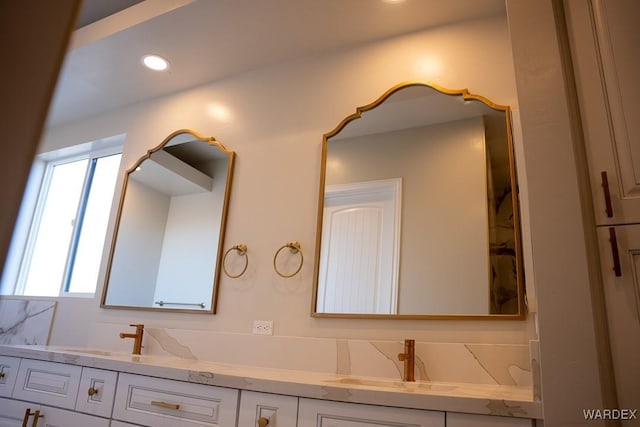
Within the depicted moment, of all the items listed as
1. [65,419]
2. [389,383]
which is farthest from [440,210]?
[65,419]

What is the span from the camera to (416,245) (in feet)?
6.11

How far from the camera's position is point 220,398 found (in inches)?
57.1

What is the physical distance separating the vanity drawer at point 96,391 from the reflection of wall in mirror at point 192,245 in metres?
0.63

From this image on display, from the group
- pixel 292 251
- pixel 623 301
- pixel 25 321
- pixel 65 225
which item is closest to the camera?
pixel 623 301

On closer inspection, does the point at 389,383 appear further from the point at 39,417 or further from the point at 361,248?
the point at 39,417

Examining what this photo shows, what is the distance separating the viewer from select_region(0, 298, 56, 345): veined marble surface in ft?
9.48

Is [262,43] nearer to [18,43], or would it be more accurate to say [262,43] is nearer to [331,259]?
[331,259]

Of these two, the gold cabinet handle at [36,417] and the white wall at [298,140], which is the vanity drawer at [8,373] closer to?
the gold cabinet handle at [36,417]

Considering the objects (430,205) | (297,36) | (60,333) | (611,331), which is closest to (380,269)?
(430,205)

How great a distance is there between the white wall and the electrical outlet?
28mm

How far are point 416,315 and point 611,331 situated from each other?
0.77m

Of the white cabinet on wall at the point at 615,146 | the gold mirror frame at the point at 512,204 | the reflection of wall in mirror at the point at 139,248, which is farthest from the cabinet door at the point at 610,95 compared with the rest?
the reflection of wall in mirror at the point at 139,248

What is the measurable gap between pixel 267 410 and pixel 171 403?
0.42 m

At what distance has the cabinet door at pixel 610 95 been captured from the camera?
1166 mm
